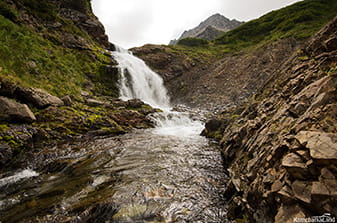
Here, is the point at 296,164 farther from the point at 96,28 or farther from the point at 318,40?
the point at 96,28

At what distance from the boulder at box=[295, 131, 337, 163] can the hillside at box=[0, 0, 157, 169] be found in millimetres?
11966

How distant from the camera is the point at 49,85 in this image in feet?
52.4

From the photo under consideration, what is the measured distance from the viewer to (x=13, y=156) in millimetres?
8508

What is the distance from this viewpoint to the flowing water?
14.6 feet

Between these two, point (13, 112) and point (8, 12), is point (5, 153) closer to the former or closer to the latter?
point (13, 112)

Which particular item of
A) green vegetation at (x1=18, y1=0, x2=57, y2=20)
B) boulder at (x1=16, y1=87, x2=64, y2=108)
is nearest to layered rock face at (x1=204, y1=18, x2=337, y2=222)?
boulder at (x1=16, y1=87, x2=64, y2=108)

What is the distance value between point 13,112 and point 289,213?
1332 cm

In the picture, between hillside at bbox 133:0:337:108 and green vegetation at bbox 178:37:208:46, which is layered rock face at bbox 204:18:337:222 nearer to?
hillside at bbox 133:0:337:108

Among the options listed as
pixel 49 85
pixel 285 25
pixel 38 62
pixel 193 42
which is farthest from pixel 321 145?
pixel 193 42

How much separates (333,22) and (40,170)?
14.5 metres

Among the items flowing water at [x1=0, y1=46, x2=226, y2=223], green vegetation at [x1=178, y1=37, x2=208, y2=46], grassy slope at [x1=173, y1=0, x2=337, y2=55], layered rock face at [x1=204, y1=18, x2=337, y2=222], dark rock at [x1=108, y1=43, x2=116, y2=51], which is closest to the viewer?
layered rock face at [x1=204, y1=18, x2=337, y2=222]

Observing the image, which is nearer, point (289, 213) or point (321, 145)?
point (289, 213)

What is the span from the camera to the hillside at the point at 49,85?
32.6 ft

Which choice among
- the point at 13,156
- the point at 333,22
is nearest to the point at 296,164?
the point at 333,22
